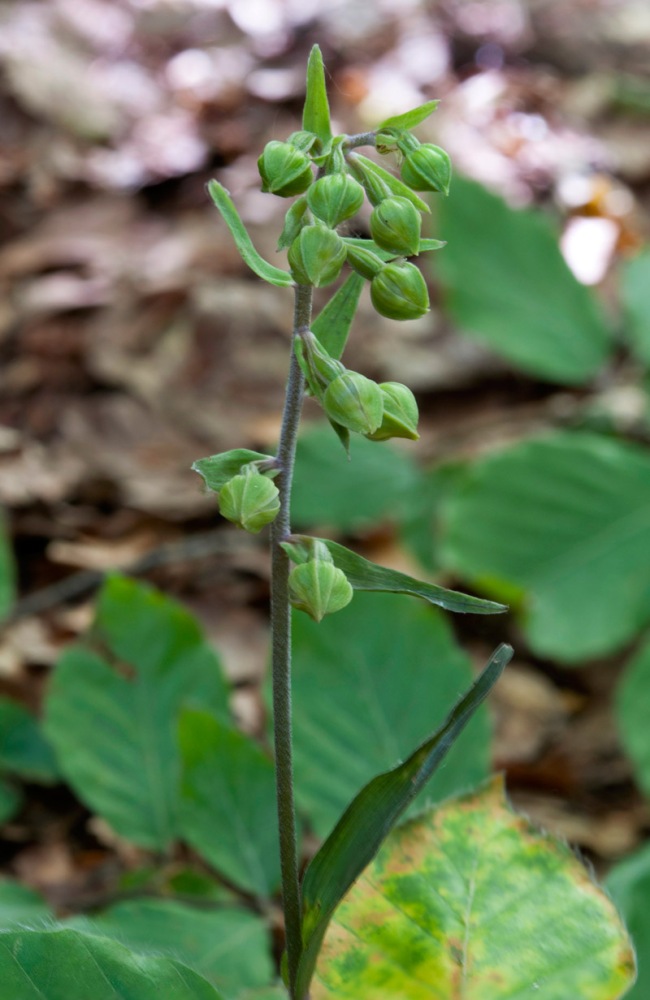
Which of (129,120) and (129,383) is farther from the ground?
(129,120)

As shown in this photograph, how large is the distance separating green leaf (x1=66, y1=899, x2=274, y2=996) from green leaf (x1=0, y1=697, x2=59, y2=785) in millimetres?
461

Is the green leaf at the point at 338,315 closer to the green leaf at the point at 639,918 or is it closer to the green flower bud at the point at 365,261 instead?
the green flower bud at the point at 365,261

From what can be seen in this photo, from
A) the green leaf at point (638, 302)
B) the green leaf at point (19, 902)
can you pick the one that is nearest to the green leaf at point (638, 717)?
the green leaf at point (638, 302)

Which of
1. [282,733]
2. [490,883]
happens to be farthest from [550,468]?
[282,733]

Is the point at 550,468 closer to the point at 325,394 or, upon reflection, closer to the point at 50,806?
the point at 50,806

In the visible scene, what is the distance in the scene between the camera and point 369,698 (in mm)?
1214

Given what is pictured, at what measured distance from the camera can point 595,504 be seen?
1.81 meters

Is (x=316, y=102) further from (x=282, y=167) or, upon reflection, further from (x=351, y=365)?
(x=351, y=365)

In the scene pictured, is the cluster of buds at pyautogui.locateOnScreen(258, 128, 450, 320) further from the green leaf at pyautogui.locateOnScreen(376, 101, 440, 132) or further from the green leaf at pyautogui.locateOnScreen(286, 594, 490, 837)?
the green leaf at pyautogui.locateOnScreen(286, 594, 490, 837)

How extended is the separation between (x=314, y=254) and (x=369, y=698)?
0.71 m

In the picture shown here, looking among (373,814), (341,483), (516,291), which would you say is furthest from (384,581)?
(516,291)

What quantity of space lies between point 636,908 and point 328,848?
60cm

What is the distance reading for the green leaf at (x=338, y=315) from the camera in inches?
29.2

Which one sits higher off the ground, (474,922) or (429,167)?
(429,167)
